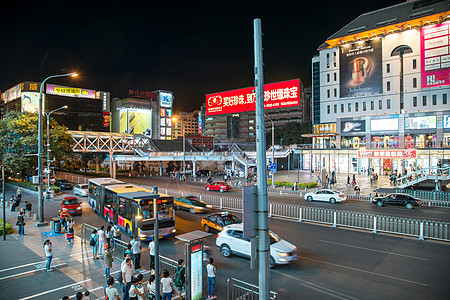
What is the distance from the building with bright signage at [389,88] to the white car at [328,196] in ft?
49.9

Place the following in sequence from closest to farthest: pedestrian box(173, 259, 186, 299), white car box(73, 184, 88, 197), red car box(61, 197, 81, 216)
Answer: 1. pedestrian box(173, 259, 186, 299)
2. red car box(61, 197, 81, 216)
3. white car box(73, 184, 88, 197)

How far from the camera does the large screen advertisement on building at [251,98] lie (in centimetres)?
4203

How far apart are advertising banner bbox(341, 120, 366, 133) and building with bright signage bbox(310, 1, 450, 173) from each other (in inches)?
3.3

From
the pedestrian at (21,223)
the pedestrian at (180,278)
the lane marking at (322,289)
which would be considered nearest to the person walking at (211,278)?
the pedestrian at (180,278)

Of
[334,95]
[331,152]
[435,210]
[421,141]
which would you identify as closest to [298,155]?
[331,152]

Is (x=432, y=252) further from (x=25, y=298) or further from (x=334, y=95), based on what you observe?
(x=334, y=95)

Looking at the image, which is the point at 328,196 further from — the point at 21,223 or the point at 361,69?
the point at 361,69

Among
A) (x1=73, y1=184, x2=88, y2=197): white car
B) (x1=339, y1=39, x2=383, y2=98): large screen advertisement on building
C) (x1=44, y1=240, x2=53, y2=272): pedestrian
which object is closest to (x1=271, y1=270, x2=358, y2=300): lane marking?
(x1=44, y1=240, x2=53, y2=272): pedestrian

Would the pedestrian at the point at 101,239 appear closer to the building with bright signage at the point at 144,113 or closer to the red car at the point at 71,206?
the red car at the point at 71,206

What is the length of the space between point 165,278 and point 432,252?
1208 centimetres

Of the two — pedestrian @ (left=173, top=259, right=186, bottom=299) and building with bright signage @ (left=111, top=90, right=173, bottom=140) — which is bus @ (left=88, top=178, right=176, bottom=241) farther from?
building with bright signage @ (left=111, top=90, right=173, bottom=140)

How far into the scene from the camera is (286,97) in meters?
42.7

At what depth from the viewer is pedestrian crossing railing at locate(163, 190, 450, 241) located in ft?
53.5

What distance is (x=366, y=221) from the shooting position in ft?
63.2
